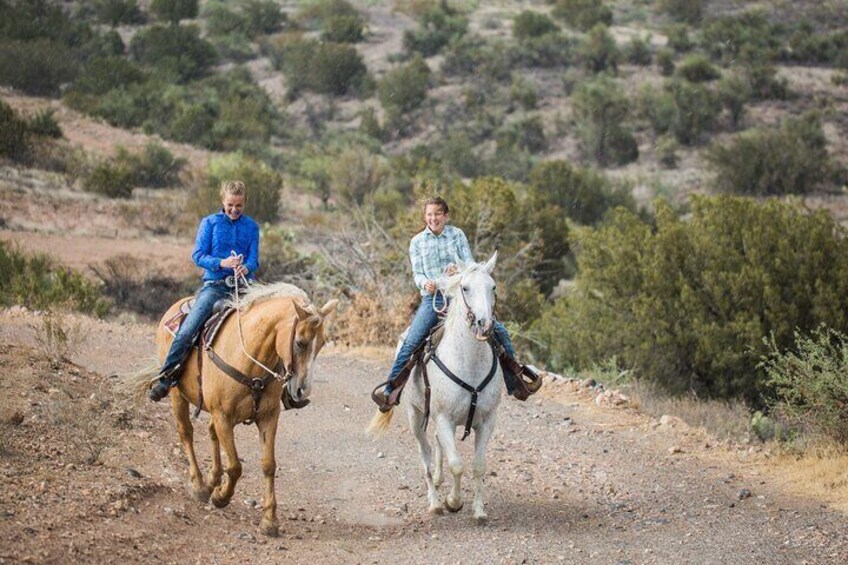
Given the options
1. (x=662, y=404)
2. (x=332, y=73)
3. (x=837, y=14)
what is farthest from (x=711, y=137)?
(x=662, y=404)

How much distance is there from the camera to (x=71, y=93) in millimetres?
52031

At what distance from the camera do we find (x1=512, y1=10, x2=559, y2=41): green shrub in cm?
7538

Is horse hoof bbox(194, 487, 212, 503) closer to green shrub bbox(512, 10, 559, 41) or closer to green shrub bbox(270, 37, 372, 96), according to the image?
green shrub bbox(270, 37, 372, 96)

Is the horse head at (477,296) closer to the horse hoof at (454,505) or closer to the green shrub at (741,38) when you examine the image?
the horse hoof at (454,505)

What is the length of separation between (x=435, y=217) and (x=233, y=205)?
1.80 meters

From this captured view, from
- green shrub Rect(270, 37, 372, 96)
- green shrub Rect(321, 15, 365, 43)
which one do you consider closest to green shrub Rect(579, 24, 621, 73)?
green shrub Rect(270, 37, 372, 96)

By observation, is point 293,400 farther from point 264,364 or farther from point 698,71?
point 698,71

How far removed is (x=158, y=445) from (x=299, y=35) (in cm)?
6560

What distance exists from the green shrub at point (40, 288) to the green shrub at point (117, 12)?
5070 centimetres

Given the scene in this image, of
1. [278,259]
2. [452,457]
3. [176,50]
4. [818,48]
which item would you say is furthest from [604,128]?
[452,457]

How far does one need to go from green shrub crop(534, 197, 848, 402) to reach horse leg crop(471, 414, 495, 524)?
11.2 m

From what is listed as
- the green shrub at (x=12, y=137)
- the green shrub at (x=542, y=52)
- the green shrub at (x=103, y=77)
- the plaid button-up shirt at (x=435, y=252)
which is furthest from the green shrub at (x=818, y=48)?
the plaid button-up shirt at (x=435, y=252)

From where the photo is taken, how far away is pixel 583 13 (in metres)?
79.6

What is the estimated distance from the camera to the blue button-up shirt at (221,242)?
30.4 ft
